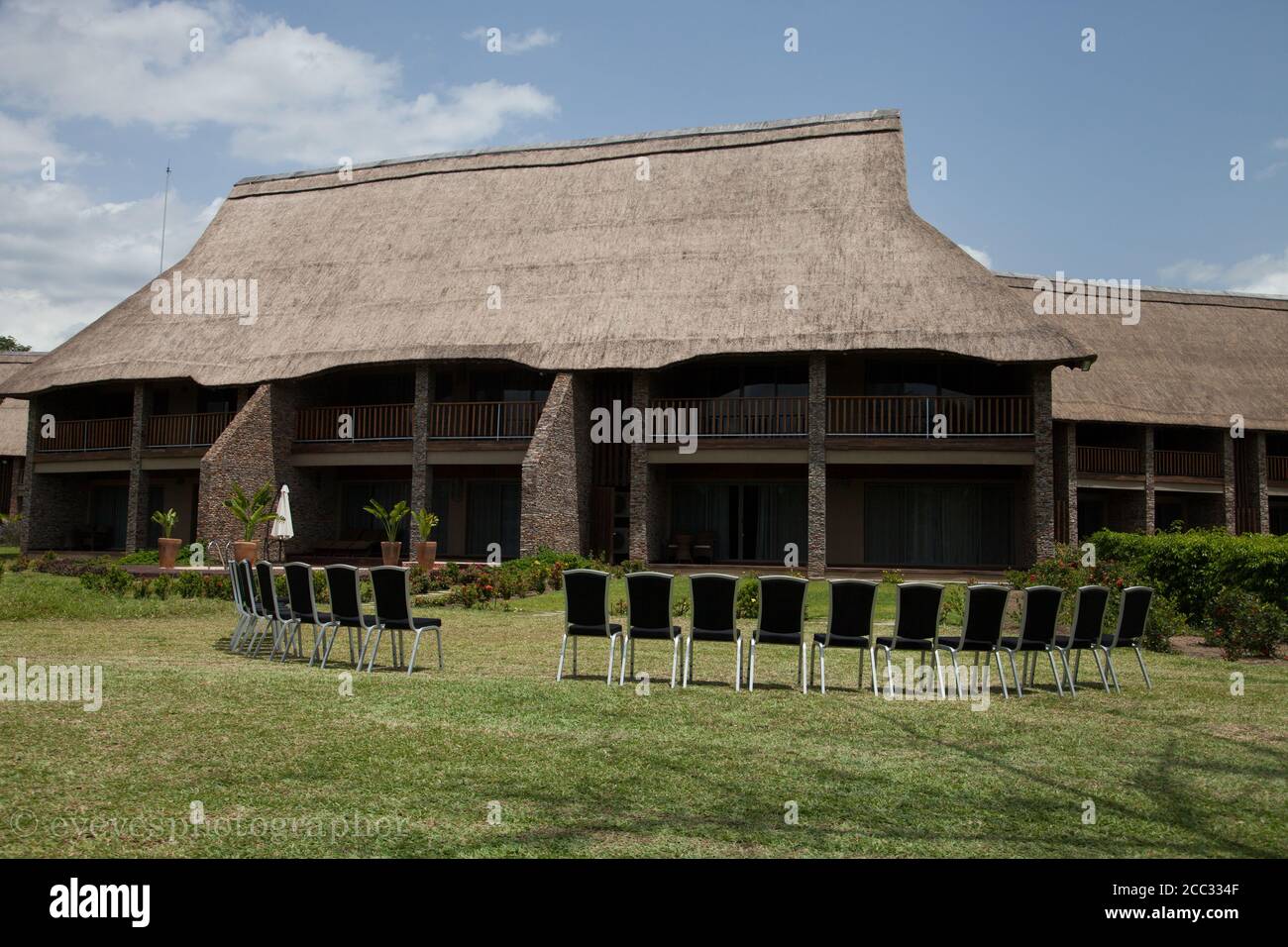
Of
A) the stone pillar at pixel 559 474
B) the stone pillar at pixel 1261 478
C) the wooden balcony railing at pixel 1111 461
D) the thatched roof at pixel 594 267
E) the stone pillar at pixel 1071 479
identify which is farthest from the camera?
the stone pillar at pixel 1261 478

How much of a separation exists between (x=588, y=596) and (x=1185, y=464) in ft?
91.8

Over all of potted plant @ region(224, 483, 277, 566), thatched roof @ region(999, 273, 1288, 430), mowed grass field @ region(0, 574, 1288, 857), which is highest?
thatched roof @ region(999, 273, 1288, 430)

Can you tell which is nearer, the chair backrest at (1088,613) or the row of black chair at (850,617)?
the row of black chair at (850,617)

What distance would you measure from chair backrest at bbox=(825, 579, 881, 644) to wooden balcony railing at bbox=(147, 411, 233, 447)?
23.4 m

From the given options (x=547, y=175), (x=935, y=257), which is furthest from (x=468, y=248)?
(x=935, y=257)

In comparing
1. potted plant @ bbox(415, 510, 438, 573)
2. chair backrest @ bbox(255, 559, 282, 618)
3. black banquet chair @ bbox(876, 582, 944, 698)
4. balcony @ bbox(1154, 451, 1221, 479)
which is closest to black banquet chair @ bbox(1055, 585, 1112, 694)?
black banquet chair @ bbox(876, 582, 944, 698)

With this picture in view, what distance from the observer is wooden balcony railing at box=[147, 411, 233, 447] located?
29.0 metres

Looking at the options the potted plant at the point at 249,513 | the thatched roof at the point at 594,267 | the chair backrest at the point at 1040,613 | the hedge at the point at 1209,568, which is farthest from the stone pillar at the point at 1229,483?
the potted plant at the point at 249,513

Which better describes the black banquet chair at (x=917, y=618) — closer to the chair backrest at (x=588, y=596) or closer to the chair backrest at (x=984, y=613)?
the chair backrest at (x=984, y=613)

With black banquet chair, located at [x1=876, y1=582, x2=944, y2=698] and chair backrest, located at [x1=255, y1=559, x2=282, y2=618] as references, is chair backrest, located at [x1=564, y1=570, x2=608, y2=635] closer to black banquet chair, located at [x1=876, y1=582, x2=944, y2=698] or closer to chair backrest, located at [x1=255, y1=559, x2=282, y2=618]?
black banquet chair, located at [x1=876, y1=582, x2=944, y2=698]

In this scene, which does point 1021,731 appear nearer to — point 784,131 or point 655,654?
point 655,654

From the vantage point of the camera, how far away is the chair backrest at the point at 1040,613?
9.40 metres

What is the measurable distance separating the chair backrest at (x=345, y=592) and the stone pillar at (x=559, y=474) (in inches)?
540
